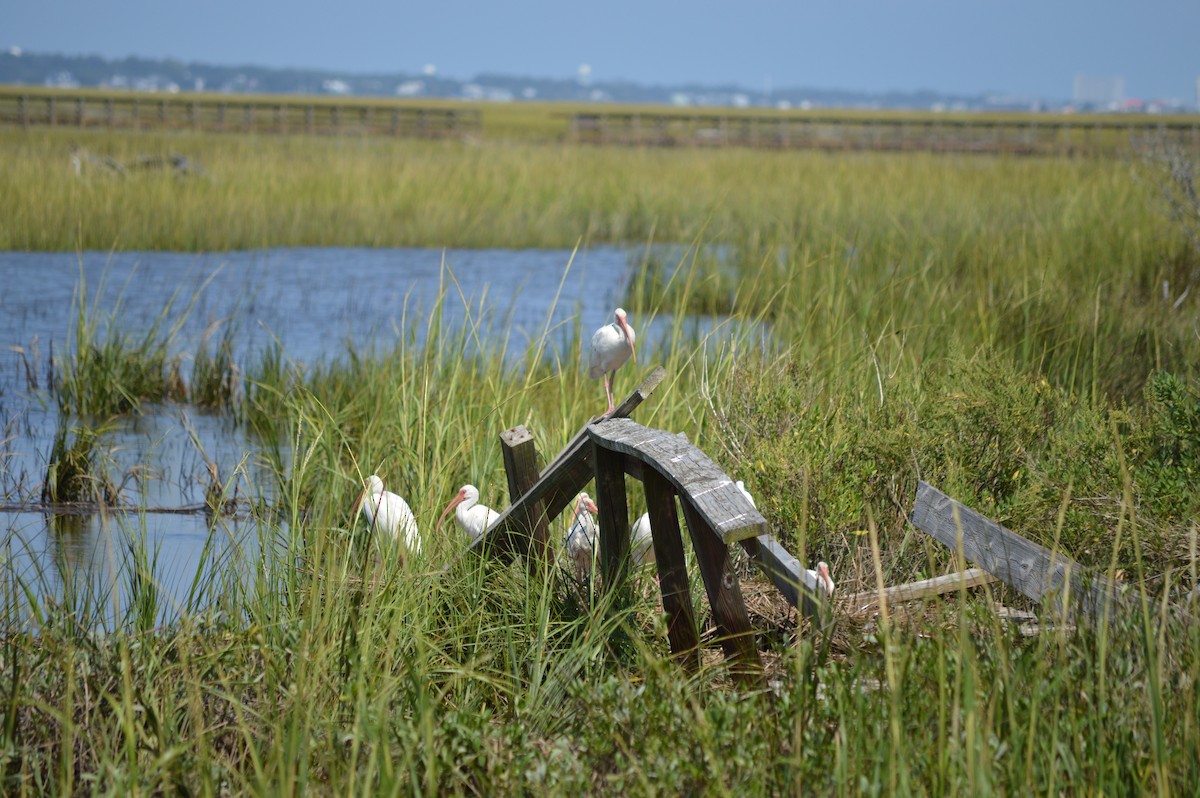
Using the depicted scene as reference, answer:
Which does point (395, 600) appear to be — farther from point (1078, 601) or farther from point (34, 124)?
point (34, 124)

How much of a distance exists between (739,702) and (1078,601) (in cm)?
83

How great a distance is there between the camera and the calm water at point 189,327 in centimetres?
483

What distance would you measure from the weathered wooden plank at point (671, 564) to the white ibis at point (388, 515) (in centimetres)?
81

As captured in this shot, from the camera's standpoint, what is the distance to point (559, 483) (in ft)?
11.7

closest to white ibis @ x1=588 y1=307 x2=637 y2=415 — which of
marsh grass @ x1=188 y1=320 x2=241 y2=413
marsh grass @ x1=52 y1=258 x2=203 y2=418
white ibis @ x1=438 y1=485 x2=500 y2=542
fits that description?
white ibis @ x1=438 y1=485 x2=500 y2=542

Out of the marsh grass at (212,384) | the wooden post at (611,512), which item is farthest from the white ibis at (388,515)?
the marsh grass at (212,384)

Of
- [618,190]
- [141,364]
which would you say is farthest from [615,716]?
[618,190]

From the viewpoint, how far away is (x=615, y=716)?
8.84ft

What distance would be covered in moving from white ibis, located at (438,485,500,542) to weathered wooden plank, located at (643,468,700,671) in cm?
113

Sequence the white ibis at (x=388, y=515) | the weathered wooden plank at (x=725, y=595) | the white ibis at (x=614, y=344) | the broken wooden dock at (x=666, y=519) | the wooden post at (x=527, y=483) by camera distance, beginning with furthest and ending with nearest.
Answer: the white ibis at (x=614, y=344) < the white ibis at (x=388, y=515) < the wooden post at (x=527, y=483) < the weathered wooden plank at (x=725, y=595) < the broken wooden dock at (x=666, y=519)

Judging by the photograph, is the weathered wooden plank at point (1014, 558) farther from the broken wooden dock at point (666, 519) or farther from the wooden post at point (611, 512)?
the wooden post at point (611, 512)

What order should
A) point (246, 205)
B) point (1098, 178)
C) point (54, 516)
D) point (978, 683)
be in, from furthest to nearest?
1. point (1098, 178)
2. point (246, 205)
3. point (54, 516)
4. point (978, 683)

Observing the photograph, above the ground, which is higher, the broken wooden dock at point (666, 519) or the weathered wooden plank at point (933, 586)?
the broken wooden dock at point (666, 519)

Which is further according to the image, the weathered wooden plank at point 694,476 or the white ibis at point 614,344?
the white ibis at point 614,344
